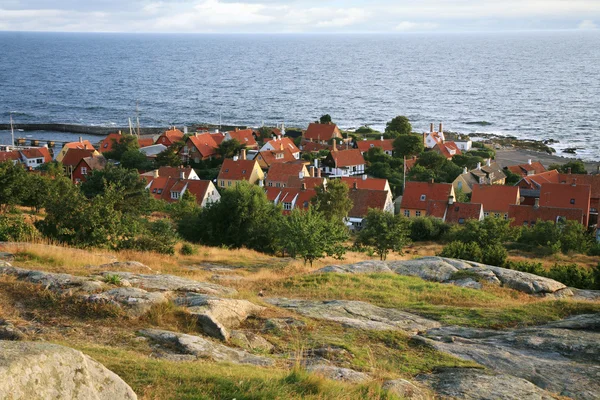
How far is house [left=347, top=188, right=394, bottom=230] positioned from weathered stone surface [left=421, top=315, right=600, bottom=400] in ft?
136

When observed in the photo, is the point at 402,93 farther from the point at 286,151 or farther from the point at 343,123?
the point at 286,151

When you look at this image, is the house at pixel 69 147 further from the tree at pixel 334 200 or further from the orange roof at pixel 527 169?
the orange roof at pixel 527 169

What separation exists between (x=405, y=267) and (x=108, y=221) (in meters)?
12.5

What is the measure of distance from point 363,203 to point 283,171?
14.1m

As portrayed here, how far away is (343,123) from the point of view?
13000 cm

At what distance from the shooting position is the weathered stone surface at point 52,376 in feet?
23.6

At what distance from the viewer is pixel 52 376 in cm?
753

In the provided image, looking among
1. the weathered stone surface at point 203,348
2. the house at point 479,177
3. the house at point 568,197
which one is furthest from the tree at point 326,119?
the weathered stone surface at point 203,348

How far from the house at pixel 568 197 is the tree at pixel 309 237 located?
113 feet

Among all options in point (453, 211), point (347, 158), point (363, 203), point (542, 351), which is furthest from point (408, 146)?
point (542, 351)

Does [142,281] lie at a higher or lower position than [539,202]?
higher

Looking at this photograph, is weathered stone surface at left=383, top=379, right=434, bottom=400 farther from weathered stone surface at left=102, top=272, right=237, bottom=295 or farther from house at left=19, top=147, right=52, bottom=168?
house at left=19, top=147, right=52, bottom=168

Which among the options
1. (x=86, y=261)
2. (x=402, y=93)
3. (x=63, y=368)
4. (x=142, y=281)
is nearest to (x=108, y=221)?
(x=86, y=261)

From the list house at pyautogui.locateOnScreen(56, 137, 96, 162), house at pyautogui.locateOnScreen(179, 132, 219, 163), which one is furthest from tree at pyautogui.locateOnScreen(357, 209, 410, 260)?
house at pyautogui.locateOnScreen(56, 137, 96, 162)
